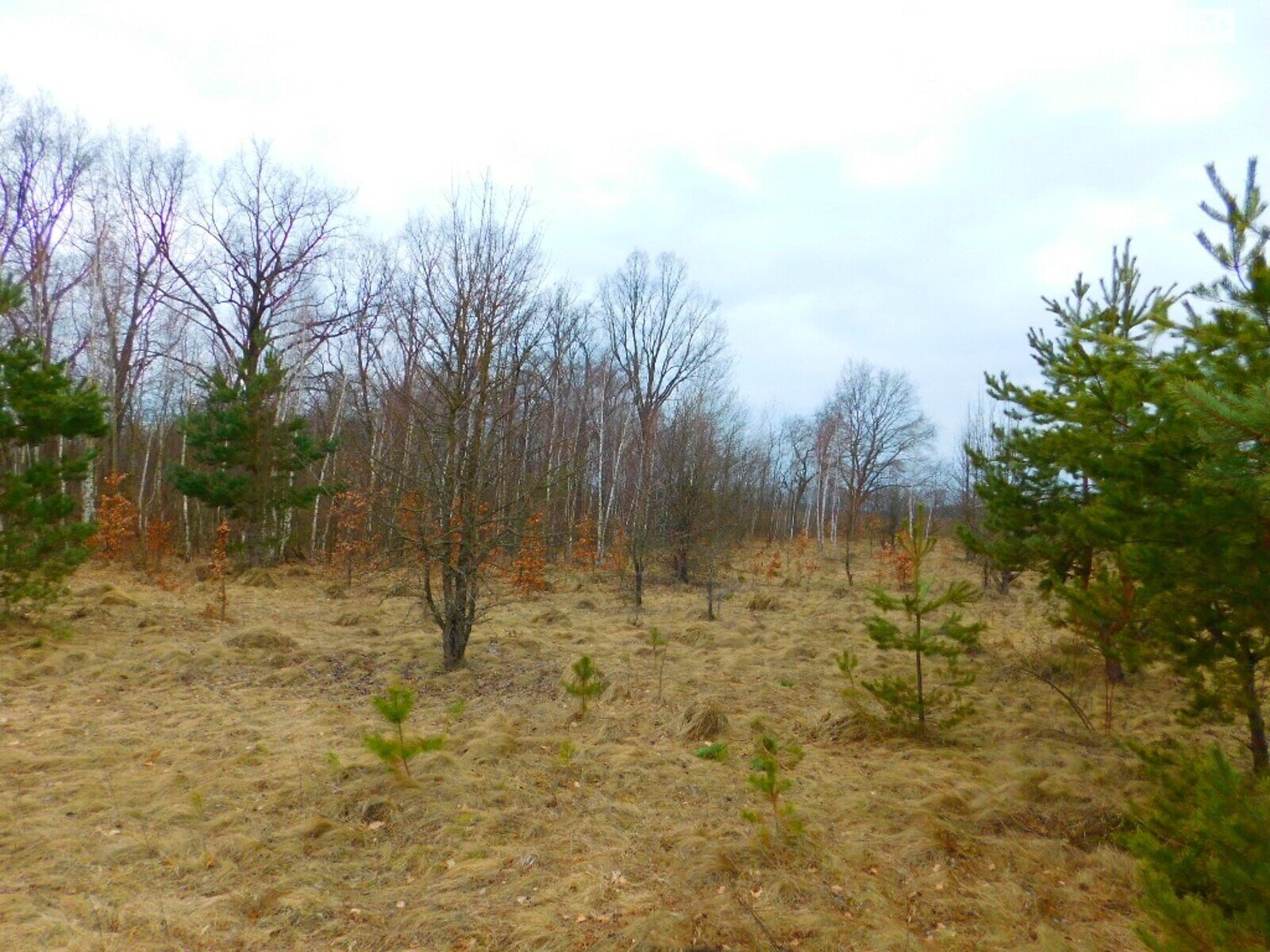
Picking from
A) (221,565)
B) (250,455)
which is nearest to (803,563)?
(250,455)

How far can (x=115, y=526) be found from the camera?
13750 mm

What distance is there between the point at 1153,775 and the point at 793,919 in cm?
204

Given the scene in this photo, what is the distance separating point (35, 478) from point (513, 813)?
25.8 ft

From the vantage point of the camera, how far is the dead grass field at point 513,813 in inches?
138

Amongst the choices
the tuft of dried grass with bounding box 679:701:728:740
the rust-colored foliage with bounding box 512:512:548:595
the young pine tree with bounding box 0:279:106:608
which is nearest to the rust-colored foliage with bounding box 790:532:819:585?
the rust-colored foliage with bounding box 512:512:548:595

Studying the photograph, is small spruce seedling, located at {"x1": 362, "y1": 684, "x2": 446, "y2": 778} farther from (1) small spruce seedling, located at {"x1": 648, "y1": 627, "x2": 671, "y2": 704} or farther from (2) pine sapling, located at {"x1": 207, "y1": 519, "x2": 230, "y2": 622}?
(2) pine sapling, located at {"x1": 207, "y1": 519, "x2": 230, "y2": 622}

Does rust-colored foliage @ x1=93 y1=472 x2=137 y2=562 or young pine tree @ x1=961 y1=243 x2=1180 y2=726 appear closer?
young pine tree @ x1=961 y1=243 x2=1180 y2=726

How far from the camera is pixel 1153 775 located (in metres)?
3.74

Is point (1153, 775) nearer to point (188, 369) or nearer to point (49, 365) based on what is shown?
point (49, 365)

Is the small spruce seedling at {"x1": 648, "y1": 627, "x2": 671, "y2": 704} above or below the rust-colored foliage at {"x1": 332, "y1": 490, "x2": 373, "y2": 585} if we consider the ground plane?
below

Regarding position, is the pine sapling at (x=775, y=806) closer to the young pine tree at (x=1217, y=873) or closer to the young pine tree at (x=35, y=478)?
A: the young pine tree at (x=1217, y=873)

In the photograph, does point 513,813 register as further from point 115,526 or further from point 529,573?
point 115,526

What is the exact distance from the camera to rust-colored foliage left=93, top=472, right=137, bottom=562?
1341 cm

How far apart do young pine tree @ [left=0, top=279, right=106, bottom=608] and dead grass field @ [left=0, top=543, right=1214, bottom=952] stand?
78cm
